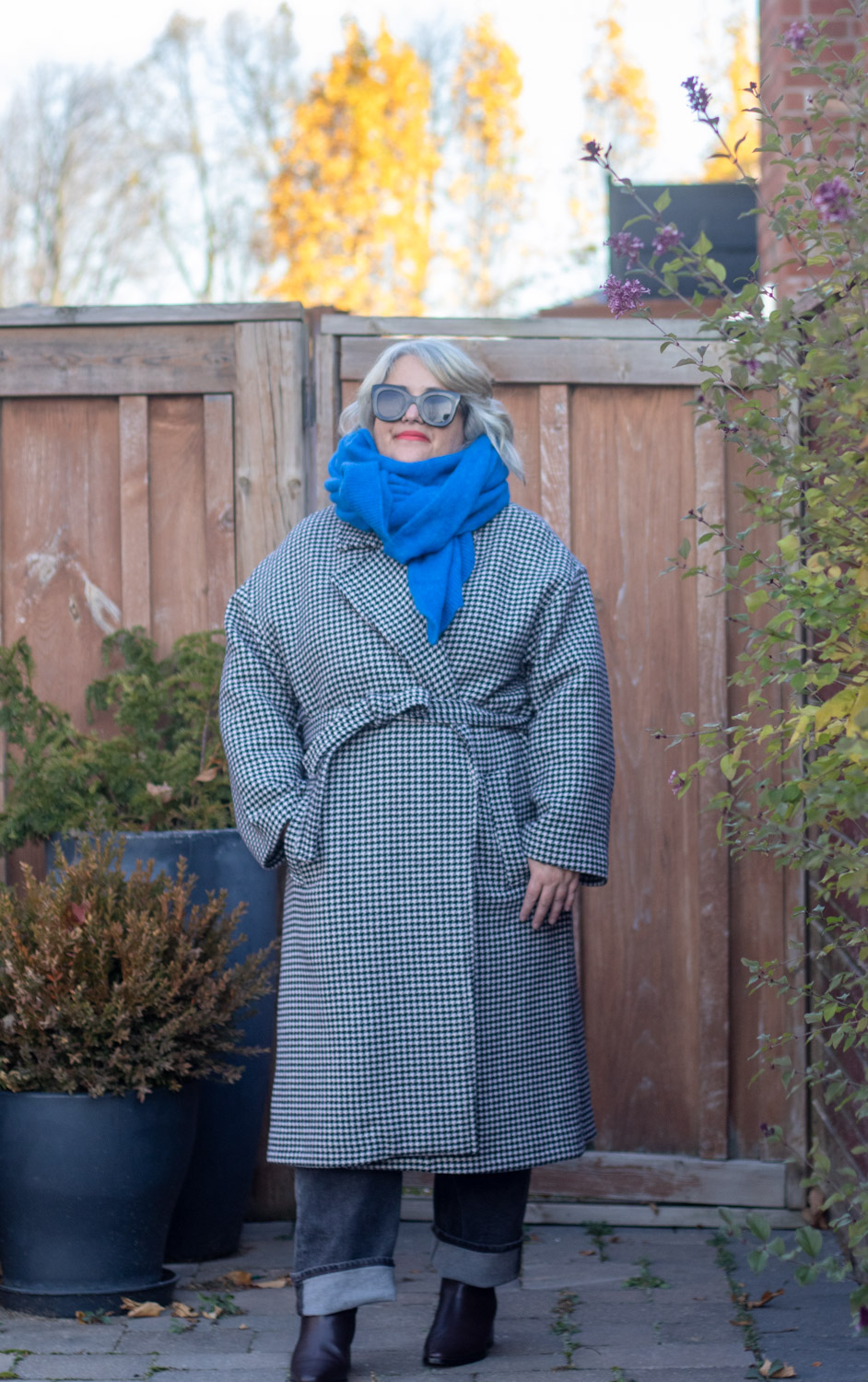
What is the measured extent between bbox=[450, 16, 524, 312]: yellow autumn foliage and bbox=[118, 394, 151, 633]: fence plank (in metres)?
19.6

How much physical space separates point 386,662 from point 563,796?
428 millimetres

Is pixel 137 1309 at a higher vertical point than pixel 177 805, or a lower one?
lower

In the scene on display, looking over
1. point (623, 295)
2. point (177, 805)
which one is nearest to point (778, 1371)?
point (177, 805)

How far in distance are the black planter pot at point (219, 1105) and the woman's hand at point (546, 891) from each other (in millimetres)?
931

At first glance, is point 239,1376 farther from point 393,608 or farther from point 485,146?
point 485,146

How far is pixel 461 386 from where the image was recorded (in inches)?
115

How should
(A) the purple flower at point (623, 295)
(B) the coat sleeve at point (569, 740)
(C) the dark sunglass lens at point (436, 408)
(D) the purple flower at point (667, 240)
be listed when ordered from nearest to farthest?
(D) the purple flower at point (667, 240)
(A) the purple flower at point (623, 295)
(B) the coat sleeve at point (569, 740)
(C) the dark sunglass lens at point (436, 408)

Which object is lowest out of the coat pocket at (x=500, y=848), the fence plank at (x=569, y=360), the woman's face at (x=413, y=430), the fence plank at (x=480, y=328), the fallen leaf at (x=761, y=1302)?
the fallen leaf at (x=761, y=1302)

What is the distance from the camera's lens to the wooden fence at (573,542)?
3.76 meters

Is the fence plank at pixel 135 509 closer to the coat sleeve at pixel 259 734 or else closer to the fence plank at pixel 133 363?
the fence plank at pixel 133 363

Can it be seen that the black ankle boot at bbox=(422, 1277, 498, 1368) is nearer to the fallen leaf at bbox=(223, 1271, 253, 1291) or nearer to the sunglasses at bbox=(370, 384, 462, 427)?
the fallen leaf at bbox=(223, 1271, 253, 1291)

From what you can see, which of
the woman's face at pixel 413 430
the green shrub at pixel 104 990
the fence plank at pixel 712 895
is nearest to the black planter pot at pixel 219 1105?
the green shrub at pixel 104 990

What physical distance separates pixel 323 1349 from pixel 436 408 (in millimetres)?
→ 1803

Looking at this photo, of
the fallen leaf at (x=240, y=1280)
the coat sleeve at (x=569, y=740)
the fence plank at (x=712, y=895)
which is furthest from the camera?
the fence plank at (x=712, y=895)
